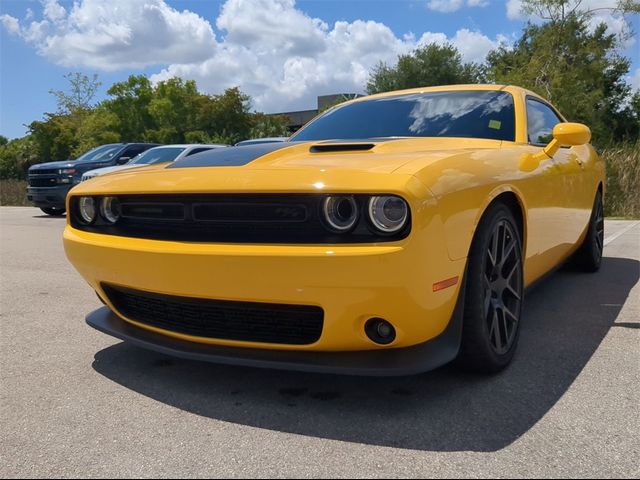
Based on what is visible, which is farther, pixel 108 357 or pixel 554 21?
pixel 554 21

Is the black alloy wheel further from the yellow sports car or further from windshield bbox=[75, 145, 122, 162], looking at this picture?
windshield bbox=[75, 145, 122, 162]

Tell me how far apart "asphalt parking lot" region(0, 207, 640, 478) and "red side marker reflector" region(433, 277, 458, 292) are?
47 centimetres

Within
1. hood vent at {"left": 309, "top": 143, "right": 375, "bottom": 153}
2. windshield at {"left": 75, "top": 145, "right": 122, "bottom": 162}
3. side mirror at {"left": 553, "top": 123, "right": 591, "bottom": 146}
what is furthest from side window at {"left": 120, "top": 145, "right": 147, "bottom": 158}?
side mirror at {"left": 553, "top": 123, "right": 591, "bottom": 146}

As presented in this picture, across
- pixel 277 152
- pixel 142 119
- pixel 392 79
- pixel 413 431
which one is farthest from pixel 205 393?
pixel 142 119

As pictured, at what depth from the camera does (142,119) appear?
131 ft

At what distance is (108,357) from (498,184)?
6.51ft

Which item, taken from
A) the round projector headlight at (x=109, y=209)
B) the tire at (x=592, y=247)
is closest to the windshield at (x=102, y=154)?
the tire at (x=592, y=247)

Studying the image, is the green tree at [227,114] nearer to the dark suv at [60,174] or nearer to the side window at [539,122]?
the dark suv at [60,174]

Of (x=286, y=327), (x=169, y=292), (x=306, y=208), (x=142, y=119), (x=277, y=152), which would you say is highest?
(x=142, y=119)

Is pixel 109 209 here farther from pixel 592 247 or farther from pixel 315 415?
pixel 592 247

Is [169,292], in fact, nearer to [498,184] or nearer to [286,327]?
[286,327]

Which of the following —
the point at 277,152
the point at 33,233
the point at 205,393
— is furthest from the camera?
the point at 33,233

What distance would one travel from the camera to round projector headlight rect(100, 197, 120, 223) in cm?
262

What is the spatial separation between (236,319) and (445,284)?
80 centimetres
